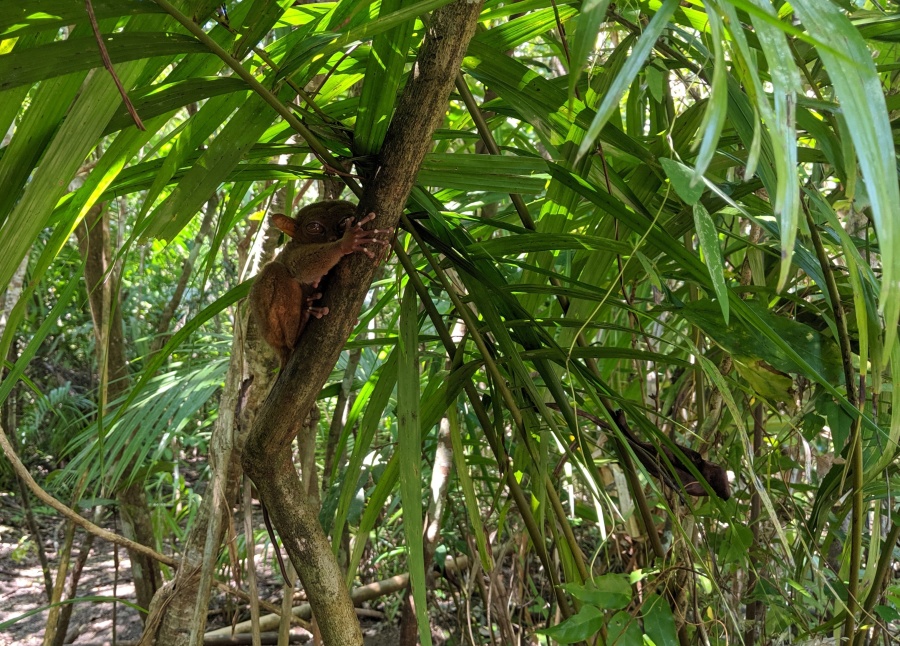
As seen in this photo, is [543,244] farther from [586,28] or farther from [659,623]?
[586,28]

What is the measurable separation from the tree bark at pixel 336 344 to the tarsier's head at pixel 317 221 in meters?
0.66

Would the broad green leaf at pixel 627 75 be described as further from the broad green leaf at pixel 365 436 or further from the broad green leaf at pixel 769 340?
the broad green leaf at pixel 365 436

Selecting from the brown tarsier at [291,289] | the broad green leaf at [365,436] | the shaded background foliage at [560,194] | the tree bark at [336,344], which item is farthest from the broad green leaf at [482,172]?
the broad green leaf at [365,436]

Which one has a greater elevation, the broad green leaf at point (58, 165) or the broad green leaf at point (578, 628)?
the broad green leaf at point (58, 165)

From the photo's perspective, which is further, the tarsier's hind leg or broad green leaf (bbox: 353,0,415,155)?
the tarsier's hind leg

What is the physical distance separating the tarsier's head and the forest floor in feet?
7.15

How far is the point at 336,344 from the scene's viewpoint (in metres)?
1.29

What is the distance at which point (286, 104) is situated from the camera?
131cm

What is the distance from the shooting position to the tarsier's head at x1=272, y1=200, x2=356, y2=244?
79.0 inches

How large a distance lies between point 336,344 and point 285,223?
0.90 m

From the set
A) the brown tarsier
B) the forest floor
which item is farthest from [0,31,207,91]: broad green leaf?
the forest floor

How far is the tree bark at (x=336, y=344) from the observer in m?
1.05

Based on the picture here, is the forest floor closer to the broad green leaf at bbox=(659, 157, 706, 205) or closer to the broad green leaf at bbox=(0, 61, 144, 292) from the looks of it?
the broad green leaf at bbox=(0, 61, 144, 292)

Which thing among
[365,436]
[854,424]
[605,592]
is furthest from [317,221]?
[854,424]
